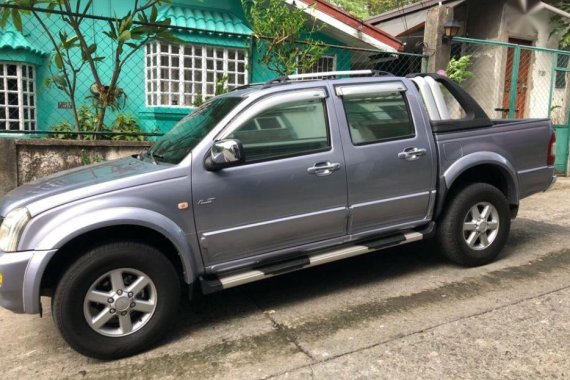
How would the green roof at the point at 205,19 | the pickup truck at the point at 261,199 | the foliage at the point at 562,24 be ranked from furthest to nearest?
the foliage at the point at 562,24
the green roof at the point at 205,19
the pickup truck at the point at 261,199

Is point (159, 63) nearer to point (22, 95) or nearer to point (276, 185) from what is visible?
point (22, 95)

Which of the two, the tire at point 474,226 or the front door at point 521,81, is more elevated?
the front door at point 521,81

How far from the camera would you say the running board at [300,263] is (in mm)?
3617

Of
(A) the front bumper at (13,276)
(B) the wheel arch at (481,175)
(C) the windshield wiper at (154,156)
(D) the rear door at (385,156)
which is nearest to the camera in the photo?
(A) the front bumper at (13,276)

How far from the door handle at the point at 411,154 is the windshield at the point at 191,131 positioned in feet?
4.86

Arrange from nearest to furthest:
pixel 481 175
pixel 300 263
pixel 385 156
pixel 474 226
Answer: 1. pixel 300 263
2. pixel 385 156
3. pixel 474 226
4. pixel 481 175

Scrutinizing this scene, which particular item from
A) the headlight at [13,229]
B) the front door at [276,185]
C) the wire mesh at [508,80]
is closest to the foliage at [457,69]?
the wire mesh at [508,80]

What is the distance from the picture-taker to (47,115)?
893cm

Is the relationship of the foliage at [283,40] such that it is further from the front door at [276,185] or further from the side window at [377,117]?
the front door at [276,185]

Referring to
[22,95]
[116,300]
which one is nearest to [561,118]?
[116,300]

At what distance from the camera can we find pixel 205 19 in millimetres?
9320

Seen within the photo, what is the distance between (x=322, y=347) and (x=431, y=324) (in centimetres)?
88

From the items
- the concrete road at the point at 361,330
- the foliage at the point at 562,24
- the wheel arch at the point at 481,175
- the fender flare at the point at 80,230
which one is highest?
the foliage at the point at 562,24

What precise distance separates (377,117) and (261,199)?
137 centimetres
